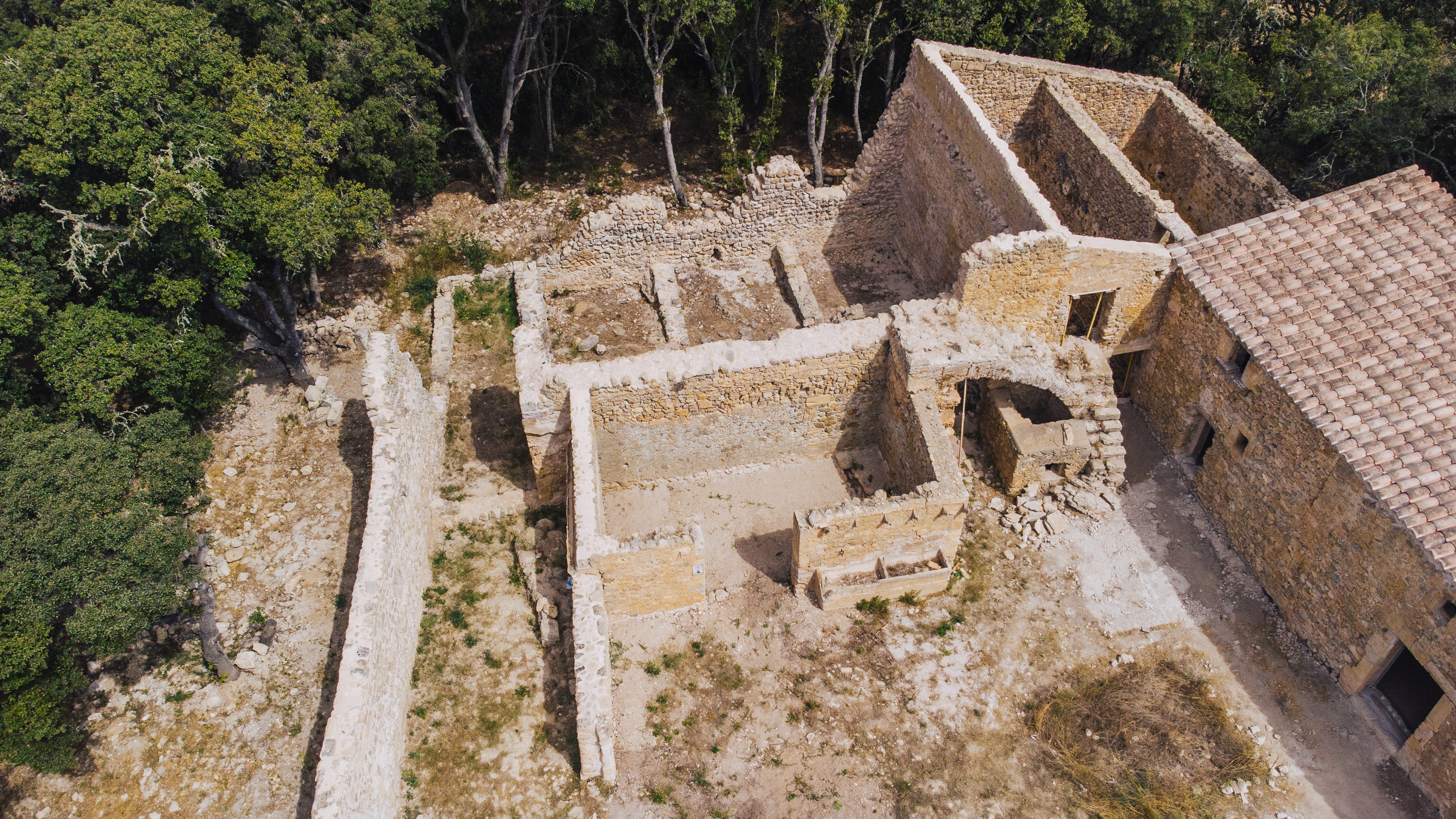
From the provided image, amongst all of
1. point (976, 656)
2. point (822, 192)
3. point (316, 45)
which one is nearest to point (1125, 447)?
point (976, 656)

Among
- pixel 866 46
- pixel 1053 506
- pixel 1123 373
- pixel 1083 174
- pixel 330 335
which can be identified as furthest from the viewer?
pixel 866 46

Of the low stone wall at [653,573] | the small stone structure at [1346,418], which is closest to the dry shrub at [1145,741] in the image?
the small stone structure at [1346,418]

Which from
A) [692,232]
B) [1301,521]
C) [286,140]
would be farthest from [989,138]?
[286,140]

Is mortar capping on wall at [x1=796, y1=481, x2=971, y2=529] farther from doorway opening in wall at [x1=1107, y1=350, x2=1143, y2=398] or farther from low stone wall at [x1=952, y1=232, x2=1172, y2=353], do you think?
doorway opening in wall at [x1=1107, y1=350, x2=1143, y2=398]

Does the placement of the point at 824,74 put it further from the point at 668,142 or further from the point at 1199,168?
the point at 1199,168

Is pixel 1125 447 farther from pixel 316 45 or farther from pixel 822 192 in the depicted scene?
pixel 316 45

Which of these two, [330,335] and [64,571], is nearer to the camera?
[64,571]

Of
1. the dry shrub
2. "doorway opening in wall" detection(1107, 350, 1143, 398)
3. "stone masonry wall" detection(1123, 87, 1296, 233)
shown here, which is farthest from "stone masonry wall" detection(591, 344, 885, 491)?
"stone masonry wall" detection(1123, 87, 1296, 233)
